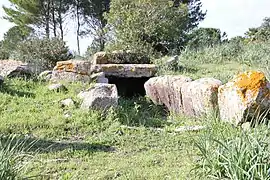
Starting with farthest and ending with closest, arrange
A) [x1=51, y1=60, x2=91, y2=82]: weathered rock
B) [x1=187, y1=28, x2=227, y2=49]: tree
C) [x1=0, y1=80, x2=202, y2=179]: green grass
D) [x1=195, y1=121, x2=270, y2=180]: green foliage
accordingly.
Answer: [x1=187, y1=28, x2=227, y2=49]: tree < [x1=51, y1=60, x2=91, y2=82]: weathered rock < [x1=0, y1=80, x2=202, y2=179]: green grass < [x1=195, y1=121, x2=270, y2=180]: green foliage

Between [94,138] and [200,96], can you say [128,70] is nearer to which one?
[200,96]

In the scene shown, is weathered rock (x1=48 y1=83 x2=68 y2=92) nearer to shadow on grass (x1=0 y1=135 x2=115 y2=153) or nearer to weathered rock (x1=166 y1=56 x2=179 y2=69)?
shadow on grass (x1=0 y1=135 x2=115 y2=153)

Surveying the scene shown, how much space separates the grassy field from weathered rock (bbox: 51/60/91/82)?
1.80ft

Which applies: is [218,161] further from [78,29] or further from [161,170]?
[78,29]

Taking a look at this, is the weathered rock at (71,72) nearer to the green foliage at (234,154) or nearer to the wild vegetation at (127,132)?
the wild vegetation at (127,132)

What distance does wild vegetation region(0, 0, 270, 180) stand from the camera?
11.7 feet

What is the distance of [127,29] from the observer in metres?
14.5

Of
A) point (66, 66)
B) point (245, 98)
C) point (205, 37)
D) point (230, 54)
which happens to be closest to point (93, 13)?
point (205, 37)

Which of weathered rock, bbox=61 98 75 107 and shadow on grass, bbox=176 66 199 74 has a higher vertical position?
shadow on grass, bbox=176 66 199 74

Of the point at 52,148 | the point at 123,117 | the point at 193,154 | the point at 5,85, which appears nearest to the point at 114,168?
the point at 193,154

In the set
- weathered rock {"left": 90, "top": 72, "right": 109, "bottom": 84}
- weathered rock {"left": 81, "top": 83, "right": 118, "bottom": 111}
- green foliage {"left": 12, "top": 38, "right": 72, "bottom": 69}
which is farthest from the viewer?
green foliage {"left": 12, "top": 38, "right": 72, "bottom": 69}

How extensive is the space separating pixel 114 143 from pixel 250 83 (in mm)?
2116

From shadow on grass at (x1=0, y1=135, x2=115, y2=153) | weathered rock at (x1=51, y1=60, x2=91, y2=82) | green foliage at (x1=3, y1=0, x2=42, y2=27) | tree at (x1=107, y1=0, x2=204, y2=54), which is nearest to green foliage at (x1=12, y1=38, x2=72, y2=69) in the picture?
weathered rock at (x1=51, y1=60, x2=91, y2=82)

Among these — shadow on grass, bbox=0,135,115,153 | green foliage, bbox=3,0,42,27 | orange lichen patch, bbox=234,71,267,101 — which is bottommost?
shadow on grass, bbox=0,135,115,153
